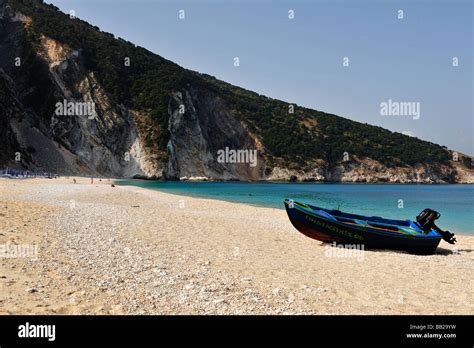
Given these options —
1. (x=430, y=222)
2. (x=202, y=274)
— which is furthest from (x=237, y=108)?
(x=202, y=274)

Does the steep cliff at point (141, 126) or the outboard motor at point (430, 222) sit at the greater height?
the steep cliff at point (141, 126)

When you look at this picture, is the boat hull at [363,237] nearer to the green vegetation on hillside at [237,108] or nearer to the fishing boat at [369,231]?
the fishing boat at [369,231]

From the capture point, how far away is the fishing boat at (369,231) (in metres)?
15.7

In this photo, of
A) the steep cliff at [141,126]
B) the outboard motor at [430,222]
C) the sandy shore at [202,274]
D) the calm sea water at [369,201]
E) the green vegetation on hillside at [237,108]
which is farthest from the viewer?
the green vegetation on hillside at [237,108]

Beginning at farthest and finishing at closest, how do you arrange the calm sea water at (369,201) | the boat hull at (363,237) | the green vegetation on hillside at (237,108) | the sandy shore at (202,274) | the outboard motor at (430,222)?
the green vegetation on hillside at (237,108) < the calm sea water at (369,201) < the outboard motor at (430,222) < the boat hull at (363,237) < the sandy shore at (202,274)

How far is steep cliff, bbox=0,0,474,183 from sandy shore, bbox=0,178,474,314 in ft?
191

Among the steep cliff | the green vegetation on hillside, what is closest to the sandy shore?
the steep cliff

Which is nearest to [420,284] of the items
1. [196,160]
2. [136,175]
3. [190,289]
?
[190,289]

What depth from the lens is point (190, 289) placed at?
25.9 feet

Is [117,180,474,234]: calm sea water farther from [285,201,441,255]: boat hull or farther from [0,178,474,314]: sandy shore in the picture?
[0,178,474,314]: sandy shore

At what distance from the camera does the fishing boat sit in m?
15.7

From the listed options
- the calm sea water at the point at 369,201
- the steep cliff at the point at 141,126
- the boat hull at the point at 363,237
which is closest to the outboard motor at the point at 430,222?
the boat hull at the point at 363,237

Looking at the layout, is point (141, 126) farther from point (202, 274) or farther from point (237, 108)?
point (202, 274)

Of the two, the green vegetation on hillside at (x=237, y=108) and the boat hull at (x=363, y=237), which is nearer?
the boat hull at (x=363, y=237)
